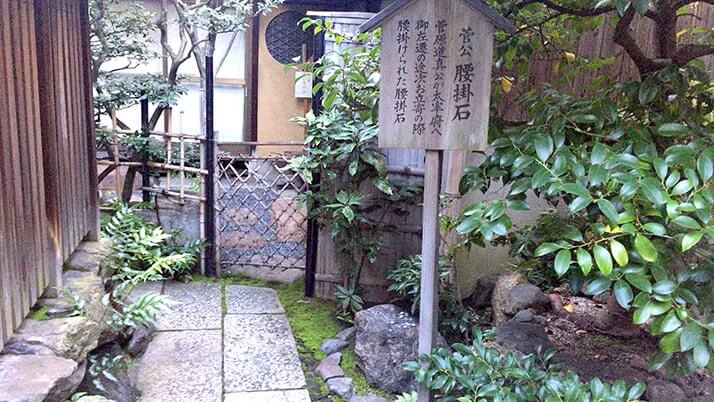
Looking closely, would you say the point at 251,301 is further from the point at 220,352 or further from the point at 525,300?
the point at 525,300

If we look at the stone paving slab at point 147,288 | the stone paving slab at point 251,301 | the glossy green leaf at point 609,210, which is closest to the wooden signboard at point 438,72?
the glossy green leaf at point 609,210

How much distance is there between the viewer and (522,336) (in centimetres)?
311

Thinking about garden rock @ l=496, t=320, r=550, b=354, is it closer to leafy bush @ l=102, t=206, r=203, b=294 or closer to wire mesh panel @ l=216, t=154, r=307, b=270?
leafy bush @ l=102, t=206, r=203, b=294

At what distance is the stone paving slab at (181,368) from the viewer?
3328 mm

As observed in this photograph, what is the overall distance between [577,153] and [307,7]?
20.6 ft

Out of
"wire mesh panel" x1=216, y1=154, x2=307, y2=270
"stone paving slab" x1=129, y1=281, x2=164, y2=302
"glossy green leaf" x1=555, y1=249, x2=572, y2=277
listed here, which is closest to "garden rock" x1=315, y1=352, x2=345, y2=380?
"wire mesh panel" x1=216, y1=154, x2=307, y2=270

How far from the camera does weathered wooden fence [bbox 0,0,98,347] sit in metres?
2.51

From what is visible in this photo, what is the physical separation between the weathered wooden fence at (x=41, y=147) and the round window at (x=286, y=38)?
4.07m

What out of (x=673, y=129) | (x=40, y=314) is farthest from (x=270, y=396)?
(x=673, y=129)

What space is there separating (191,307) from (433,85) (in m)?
3.18

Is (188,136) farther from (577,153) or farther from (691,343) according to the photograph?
(691,343)

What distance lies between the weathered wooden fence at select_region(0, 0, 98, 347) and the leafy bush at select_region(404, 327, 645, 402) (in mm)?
2054

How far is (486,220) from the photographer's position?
215 cm

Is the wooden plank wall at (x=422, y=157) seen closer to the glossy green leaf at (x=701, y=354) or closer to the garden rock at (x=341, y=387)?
the garden rock at (x=341, y=387)
